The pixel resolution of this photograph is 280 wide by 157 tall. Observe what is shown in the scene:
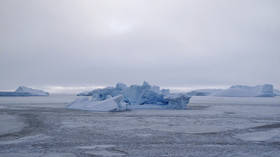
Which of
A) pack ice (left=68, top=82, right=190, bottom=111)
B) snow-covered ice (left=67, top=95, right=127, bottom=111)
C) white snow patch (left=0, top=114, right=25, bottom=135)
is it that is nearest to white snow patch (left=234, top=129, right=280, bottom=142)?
white snow patch (left=0, top=114, right=25, bottom=135)

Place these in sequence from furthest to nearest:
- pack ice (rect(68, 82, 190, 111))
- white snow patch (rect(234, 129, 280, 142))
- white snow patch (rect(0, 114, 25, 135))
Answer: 1. pack ice (rect(68, 82, 190, 111))
2. white snow patch (rect(0, 114, 25, 135))
3. white snow patch (rect(234, 129, 280, 142))

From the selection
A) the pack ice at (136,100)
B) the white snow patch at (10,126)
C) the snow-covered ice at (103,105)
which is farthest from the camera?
the pack ice at (136,100)

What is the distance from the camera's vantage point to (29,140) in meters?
6.06

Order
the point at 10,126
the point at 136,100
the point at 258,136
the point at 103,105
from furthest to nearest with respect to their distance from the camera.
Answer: the point at 136,100
the point at 103,105
the point at 10,126
the point at 258,136

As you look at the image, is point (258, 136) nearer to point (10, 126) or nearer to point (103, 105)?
point (10, 126)

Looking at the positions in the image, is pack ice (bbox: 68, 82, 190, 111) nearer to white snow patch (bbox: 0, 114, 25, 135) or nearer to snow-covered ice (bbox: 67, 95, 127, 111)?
snow-covered ice (bbox: 67, 95, 127, 111)

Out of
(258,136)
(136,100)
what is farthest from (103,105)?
(258,136)

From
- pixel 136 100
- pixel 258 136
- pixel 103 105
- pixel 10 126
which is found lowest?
pixel 258 136

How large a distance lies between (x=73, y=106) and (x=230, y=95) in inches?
1759

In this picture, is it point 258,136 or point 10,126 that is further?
point 10,126

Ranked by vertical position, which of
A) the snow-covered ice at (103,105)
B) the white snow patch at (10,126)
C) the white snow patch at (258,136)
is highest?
the snow-covered ice at (103,105)

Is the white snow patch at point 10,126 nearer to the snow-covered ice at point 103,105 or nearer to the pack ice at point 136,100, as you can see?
the snow-covered ice at point 103,105

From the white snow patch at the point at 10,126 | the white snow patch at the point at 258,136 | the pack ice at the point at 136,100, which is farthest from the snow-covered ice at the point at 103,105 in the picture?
the white snow patch at the point at 258,136

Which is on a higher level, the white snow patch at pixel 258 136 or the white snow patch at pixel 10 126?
the white snow patch at pixel 10 126
